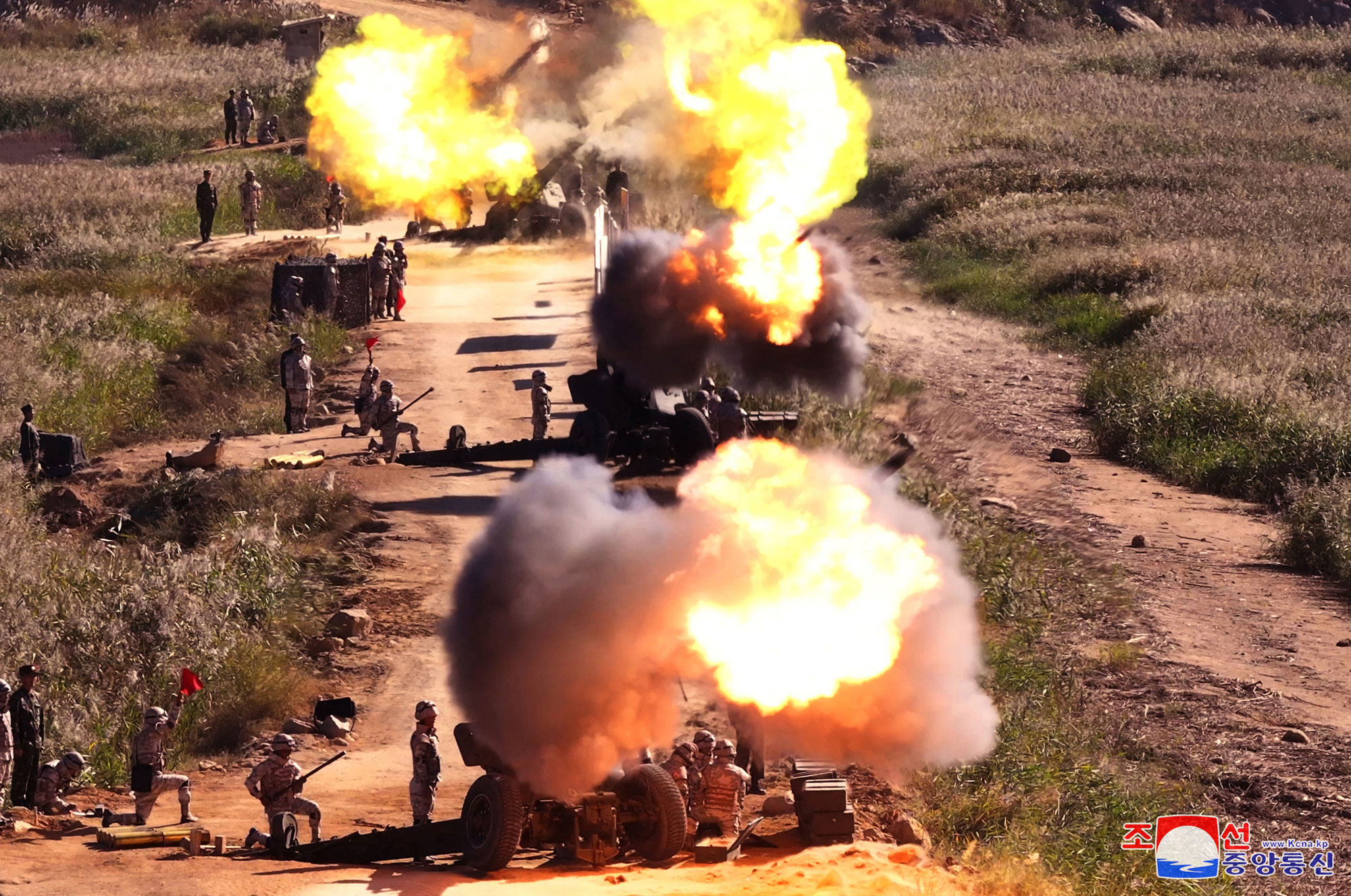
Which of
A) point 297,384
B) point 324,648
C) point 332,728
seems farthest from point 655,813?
point 297,384

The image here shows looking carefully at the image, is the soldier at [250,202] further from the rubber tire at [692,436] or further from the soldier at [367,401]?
the rubber tire at [692,436]

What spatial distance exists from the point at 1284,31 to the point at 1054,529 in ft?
201

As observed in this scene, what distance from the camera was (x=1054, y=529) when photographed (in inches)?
947

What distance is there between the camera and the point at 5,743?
14.6m

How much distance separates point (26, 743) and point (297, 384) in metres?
13.3

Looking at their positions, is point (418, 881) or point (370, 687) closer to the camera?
point (418, 881)

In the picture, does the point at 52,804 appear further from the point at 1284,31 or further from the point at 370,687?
the point at 1284,31

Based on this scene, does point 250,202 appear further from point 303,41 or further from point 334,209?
point 303,41

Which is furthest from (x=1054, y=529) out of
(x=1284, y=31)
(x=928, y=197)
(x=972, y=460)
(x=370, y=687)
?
(x=1284, y=31)

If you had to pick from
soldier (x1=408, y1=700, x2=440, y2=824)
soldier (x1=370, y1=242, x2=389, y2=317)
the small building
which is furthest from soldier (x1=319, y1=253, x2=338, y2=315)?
the small building

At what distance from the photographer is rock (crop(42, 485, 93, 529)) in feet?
81.4

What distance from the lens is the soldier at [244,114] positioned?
53.4 meters

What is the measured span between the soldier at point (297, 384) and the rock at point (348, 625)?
8158 mm

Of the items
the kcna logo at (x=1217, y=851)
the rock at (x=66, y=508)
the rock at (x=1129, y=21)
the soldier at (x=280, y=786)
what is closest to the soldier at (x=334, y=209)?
the rock at (x=66, y=508)
